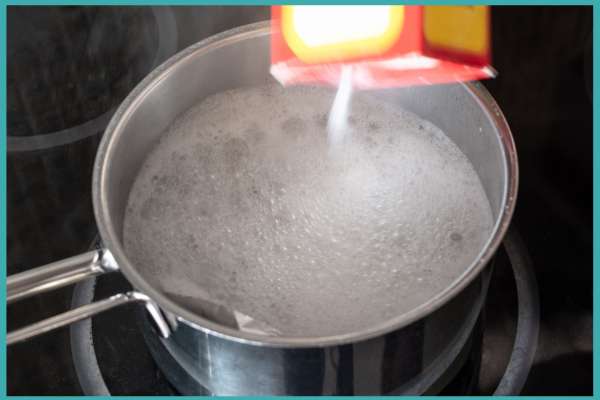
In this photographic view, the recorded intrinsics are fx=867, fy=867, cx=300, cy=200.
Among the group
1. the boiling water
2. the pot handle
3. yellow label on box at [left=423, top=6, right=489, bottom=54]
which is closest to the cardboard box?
yellow label on box at [left=423, top=6, right=489, bottom=54]

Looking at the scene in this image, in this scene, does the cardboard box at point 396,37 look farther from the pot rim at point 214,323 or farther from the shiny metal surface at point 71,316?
the shiny metal surface at point 71,316

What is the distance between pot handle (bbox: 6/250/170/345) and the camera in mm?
560

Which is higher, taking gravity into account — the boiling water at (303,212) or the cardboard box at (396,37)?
the cardboard box at (396,37)

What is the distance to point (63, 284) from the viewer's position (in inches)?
22.7

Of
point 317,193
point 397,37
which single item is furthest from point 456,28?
point 317,193

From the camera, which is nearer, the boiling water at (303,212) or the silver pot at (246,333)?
the silver pot at (246,333)

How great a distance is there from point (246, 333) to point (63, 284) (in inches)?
5.3

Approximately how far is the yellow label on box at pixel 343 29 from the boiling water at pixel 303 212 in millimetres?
123

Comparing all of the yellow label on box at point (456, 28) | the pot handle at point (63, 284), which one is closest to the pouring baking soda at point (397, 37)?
the yellow label on box at point (456, 28)

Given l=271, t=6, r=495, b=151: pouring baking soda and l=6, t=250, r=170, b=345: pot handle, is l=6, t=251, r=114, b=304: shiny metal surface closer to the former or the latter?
l=6, t=250, r=170, b=345: pot handle

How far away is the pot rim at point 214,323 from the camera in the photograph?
532mm

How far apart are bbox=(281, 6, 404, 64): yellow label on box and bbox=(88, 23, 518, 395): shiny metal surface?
8 cm

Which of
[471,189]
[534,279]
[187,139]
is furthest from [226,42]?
[534,279]

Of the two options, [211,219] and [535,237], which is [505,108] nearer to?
[535,237]
